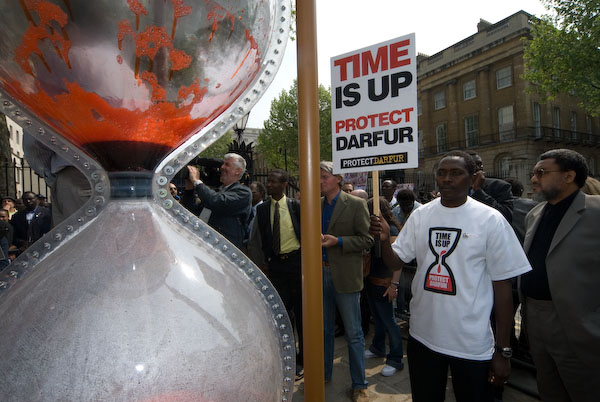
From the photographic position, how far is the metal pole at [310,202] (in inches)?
33.4

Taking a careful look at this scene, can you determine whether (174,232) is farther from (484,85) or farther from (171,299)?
(484,85)

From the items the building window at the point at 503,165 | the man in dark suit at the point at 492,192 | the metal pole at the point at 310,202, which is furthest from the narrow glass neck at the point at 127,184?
the building window at the point at 503,165

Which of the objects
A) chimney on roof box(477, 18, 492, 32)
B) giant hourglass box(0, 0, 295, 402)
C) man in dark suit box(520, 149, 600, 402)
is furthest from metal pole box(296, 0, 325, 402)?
chimney on roof box(477, 18, 492, 32)

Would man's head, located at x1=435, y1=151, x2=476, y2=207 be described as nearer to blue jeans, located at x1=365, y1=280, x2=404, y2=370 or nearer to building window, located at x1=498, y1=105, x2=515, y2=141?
blue jeans, located at x1=365, y1=280, x2=404, y2=370

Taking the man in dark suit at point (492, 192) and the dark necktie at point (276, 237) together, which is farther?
the man in dark suit at point (492, 192)

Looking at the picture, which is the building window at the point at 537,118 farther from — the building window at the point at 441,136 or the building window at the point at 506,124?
the building window at the point at 441,136

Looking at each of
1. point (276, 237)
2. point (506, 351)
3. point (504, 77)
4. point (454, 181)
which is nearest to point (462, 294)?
point (506, 351)

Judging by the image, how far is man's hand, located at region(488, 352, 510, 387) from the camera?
6.78 feet

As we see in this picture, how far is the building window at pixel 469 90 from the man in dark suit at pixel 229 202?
29.9 meters

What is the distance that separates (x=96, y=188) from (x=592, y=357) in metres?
2.62

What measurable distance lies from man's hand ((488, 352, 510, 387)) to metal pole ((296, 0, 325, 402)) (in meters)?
1.61

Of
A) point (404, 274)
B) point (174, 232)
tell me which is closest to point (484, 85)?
point (404, 274)

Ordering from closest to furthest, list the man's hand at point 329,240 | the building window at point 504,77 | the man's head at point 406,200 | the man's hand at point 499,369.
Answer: the man's hand at point 499,369, the man's hand at point 329,240, the man's head at point 406,200, the building window at point 504,77

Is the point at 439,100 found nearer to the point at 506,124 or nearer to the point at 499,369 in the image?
the point at 506,124
